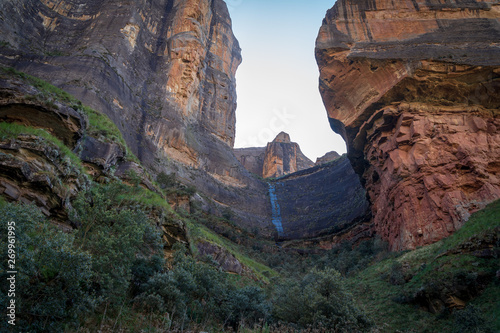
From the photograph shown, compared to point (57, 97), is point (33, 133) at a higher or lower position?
lower

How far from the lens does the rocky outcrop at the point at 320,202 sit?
3631 centimetres

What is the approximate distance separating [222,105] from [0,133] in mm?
45689

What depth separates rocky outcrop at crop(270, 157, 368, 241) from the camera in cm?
3631

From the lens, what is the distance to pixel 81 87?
85.9 feet

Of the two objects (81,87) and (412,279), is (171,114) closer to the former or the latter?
(81,87)

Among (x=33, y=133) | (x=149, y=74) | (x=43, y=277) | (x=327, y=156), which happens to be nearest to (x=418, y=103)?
(x=33, y=133)

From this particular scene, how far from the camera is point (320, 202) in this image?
45.0 meters

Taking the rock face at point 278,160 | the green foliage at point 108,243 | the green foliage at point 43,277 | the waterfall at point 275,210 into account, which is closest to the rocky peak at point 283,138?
the rock face at point 278,160

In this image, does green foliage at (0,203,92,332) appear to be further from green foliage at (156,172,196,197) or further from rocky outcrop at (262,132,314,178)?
rocky outcrop at (262,132,314,178)

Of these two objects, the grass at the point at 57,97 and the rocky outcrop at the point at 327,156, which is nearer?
the grass at the point at 57,97

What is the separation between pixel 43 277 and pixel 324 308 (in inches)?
316

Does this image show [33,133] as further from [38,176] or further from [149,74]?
[149,74]

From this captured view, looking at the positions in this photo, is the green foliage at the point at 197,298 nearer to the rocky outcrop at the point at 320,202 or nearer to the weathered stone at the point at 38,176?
the weathered stone at the point at 38,176

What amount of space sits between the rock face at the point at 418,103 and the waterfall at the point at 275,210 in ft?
49.8
